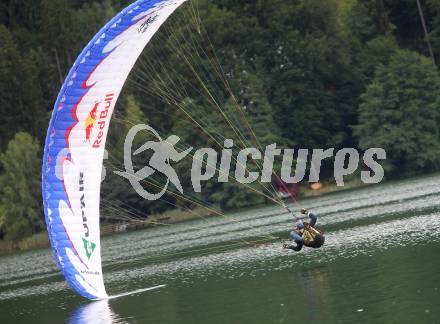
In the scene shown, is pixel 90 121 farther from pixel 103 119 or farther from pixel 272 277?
pixel 272 277

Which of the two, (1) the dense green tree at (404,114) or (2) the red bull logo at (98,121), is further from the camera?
(1) the dense green tree at (404,114)

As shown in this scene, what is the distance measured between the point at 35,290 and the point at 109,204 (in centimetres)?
3075

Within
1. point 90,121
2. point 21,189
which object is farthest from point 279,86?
point 90,121

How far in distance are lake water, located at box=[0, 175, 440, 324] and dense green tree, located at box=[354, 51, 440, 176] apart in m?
23.1

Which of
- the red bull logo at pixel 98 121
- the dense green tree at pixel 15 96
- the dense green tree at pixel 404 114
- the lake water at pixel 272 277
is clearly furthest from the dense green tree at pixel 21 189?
the red bull logo at pixel 98 121

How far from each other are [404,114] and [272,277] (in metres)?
48.2

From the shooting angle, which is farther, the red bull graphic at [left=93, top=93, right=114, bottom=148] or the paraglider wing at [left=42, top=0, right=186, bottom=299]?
the red bull graphic at [left=93, top=93, right=114, bottom=148]

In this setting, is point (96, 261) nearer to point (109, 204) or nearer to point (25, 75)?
point (109, 204)

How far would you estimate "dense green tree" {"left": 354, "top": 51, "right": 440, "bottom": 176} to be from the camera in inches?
2840

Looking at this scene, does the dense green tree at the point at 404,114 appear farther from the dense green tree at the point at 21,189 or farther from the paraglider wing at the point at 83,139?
the paraglider wing at the point at 83,139

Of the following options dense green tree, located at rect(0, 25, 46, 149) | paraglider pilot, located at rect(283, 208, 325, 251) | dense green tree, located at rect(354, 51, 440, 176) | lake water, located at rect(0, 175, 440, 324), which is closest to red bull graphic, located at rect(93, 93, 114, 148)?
lake water, located at rect(0, 175, 440, 324)

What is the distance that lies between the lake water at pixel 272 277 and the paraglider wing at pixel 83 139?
7.75 ft

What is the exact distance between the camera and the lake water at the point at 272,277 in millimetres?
21281

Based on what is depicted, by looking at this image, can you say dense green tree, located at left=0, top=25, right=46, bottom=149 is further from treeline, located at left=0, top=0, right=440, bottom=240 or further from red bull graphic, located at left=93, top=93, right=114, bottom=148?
red bull graphic, located at left=93, top=93, right=114, bottom=148
